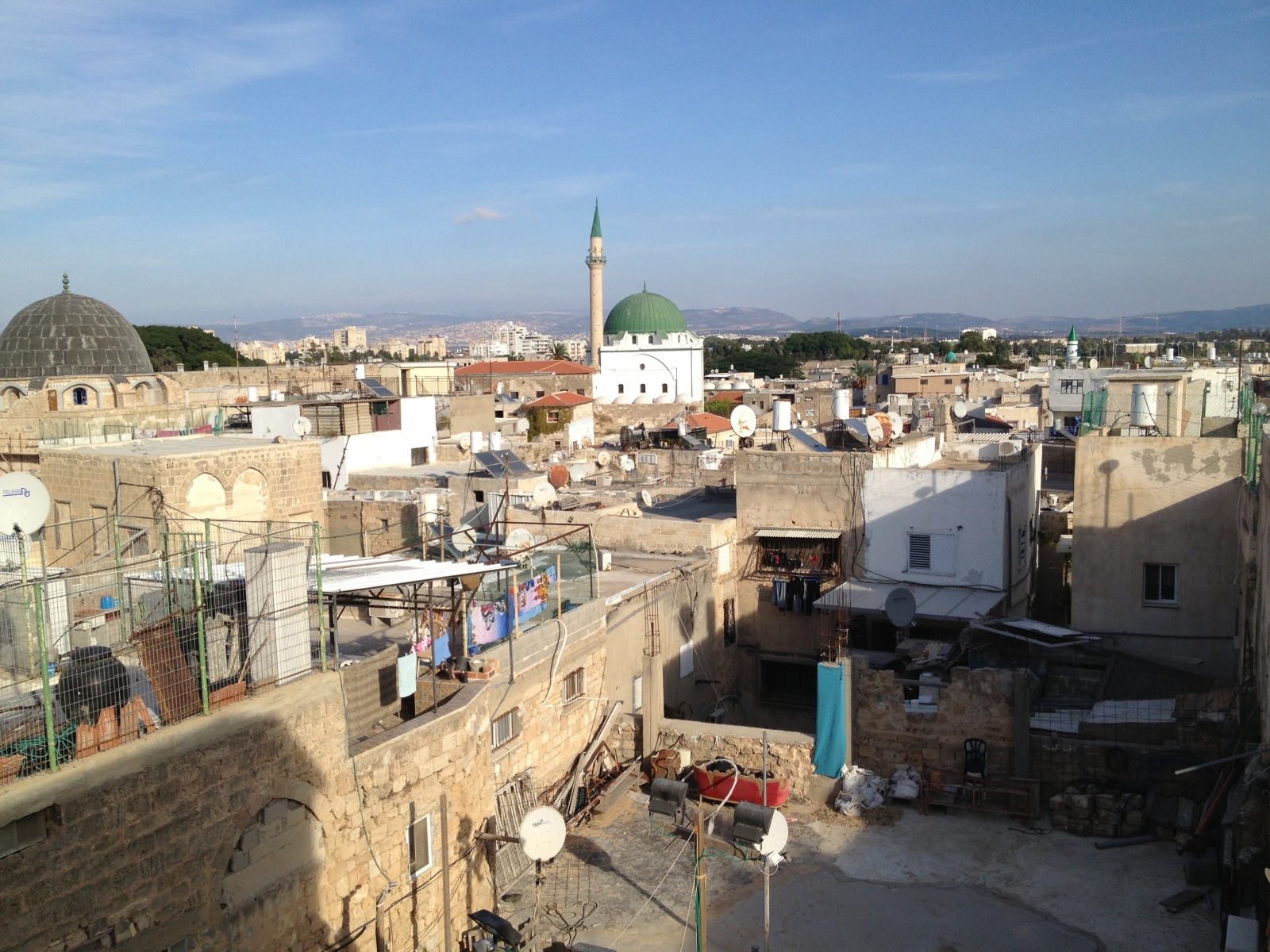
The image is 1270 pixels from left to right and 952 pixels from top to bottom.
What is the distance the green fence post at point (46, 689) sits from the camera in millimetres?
5703

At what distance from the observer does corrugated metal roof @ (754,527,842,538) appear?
660 inches

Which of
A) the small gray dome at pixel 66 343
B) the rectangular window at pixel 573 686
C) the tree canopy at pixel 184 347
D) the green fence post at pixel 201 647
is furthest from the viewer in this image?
the tree canopy at pixel 184 347

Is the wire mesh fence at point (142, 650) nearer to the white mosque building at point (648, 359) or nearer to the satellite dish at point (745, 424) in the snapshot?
the satellite dish at point (745, 424)

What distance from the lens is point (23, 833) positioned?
17.9 ft

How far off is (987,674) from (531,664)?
5.28 m

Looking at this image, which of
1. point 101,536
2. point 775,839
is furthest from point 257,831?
point 101,536

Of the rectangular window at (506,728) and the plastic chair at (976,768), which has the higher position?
the rectangular window at (506,728)

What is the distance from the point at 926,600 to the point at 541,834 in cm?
889

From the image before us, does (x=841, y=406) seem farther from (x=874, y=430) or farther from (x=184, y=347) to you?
(x=184, y=347)

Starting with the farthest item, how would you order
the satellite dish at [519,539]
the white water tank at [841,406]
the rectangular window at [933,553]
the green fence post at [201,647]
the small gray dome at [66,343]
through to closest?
the small gray dome at [66,343]
the white water tank at [841,406]
the rectangular window at [933,553]
the satellite dish at [519,539]
the green fence post at [201,647]

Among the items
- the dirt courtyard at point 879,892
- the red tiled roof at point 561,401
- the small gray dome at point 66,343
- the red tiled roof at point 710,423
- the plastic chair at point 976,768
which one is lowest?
the dirt courtyard at point 879,892

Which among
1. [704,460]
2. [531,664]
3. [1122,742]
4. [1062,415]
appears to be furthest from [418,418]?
[1062,415]

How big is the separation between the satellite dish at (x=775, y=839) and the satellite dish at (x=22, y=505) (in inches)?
272

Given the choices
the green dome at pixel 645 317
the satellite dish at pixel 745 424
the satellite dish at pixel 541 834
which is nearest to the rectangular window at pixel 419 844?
the satellite dish at pixel 541 834
